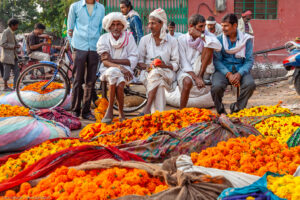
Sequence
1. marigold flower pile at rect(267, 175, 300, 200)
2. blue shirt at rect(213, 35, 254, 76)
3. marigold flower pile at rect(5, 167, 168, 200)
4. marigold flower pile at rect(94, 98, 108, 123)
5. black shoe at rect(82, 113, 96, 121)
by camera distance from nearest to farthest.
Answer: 1. marigold flower pile at rect(267, 175, 300, 200)
2. marigold flower pile at rect(5, 167, 168, 200)
3. marigold flower pile at rect(94, 98, 108, 123)
4. blue shirt at rect(213, 35, 254, 76)
5. black shoe at rect(82, 113, 96, 121)

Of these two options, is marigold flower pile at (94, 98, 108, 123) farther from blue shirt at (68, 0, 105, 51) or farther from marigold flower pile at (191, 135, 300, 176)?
marigold flower pile at (191, 135, 300, 176)

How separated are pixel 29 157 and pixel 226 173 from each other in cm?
168

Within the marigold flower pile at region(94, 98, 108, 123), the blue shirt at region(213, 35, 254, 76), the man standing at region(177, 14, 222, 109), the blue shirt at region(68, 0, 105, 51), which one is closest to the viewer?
the man standing at region(177, 14, 222, 109)

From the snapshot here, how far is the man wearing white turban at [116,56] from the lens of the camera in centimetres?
513

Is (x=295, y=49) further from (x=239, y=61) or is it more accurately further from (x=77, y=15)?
(x=77, y=15)

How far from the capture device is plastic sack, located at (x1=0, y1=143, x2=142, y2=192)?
2361mm

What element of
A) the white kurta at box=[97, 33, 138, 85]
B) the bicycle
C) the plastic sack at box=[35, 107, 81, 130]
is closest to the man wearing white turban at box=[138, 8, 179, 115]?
the white kurta at box=[97, 33, 138, 85]

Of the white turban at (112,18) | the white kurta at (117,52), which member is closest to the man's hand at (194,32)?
the white kurta at (117,52)

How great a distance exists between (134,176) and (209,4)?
9494 mm

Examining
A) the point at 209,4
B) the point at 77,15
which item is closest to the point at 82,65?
the point at 77,15

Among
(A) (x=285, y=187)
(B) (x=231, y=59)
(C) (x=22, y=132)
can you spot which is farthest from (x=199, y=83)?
(A) (x=285, y=187)

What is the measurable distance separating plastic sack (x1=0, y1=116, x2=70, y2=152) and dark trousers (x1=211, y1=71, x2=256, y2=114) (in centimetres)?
244

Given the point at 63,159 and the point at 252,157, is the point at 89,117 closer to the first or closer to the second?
the point at 63,159

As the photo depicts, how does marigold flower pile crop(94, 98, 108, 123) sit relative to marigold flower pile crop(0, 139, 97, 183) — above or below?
below
